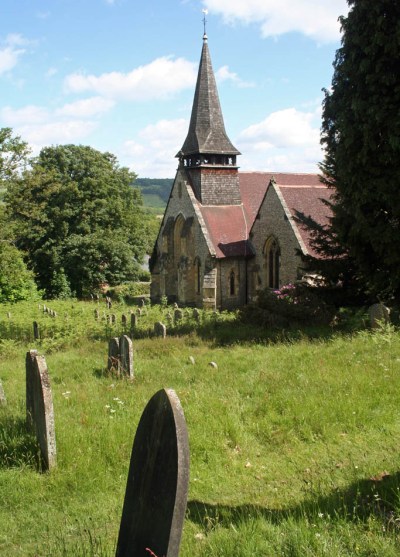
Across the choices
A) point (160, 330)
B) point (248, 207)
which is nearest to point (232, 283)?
point (248, 207)

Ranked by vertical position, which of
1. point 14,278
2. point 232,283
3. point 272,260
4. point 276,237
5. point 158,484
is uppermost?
point 276,237

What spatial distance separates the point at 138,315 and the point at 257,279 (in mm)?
7577

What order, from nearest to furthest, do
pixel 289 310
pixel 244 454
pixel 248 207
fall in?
pixel 244 454 → pixel 289 310 → pixel 248 207

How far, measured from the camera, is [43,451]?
5.66m

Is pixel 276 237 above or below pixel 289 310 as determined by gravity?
above

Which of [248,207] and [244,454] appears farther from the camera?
[248,207]

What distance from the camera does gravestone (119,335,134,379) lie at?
9.33 meters

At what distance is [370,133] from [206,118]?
19.6 m

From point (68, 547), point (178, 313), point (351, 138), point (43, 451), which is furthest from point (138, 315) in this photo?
point (68, 547)

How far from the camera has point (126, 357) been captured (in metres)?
9.41

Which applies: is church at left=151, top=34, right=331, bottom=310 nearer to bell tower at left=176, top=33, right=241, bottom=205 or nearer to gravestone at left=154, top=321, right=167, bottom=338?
bell tower at left=176, top=33, right=241, bottom=205

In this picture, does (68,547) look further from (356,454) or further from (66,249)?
(66,249)

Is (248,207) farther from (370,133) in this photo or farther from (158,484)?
(158,484)

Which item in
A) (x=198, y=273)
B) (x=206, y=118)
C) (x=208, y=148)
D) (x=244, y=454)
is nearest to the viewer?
(x=244, y=454)
